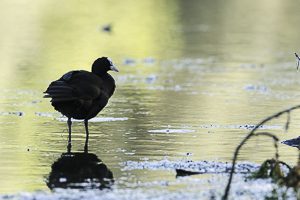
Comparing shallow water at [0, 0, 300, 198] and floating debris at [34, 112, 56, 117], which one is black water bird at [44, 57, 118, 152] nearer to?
shallow water at [0, 0, 300, 198]

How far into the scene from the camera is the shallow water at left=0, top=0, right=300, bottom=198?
1151 cm

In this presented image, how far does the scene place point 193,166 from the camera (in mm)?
10555

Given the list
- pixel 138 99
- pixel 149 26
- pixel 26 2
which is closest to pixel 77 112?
pixel 138 99

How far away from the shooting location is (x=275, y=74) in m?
20.7

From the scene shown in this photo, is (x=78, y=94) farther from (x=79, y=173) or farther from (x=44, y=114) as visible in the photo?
(x=44, y=114)

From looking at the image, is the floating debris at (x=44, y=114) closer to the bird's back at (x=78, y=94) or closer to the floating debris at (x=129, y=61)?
the bird's back at (x=78, y=94)

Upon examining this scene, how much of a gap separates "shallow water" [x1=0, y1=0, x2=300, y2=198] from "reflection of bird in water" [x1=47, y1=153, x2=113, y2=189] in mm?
129

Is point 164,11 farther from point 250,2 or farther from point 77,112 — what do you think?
point 77,112

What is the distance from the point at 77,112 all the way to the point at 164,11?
1103 inches

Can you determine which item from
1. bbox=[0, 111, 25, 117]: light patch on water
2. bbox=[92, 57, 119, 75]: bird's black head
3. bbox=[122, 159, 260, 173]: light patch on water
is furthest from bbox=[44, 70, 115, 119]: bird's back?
bbox=[0, 111, 25, 117]: light patch on water

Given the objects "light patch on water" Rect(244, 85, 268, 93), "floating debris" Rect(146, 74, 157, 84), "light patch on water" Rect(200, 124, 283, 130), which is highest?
"floating debris" Rect(146, 74, 157, 84)

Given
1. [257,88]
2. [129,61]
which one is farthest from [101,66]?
[129,61]

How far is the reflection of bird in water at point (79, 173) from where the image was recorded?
31.4 ft

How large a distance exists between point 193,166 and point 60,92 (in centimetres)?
242
